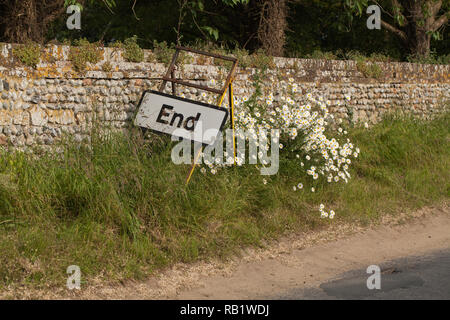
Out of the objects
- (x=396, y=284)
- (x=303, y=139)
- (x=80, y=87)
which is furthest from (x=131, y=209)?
(x=303, y=139)

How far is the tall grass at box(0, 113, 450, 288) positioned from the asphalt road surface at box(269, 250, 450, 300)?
3.46 ft

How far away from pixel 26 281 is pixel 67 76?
3.08 metres

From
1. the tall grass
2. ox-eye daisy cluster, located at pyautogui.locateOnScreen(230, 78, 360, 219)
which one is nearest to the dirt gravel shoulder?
the tall grass

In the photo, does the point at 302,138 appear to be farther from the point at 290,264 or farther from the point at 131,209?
the point at 131,209

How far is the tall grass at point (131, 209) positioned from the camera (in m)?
5.07

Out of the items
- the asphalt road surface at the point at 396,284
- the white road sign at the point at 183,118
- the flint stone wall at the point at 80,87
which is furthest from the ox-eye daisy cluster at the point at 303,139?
the asphalt road surface at the point at 396,284

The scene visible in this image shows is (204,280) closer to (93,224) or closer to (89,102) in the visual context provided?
(93,224)

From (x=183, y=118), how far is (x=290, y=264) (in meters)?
2.07

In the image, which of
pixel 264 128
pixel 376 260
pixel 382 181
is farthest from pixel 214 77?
pixel 376 260

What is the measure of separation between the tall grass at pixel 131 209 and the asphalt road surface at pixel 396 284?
1054 mm

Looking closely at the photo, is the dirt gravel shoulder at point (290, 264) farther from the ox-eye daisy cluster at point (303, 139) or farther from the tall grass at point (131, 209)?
the ox-eye daisy cluster at point (303, 139)

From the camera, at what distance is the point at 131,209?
568 centimetres

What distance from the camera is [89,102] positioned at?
723cm

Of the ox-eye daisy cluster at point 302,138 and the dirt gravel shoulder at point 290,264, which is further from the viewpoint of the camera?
the ox-eye daisy cluster at point 302,138
